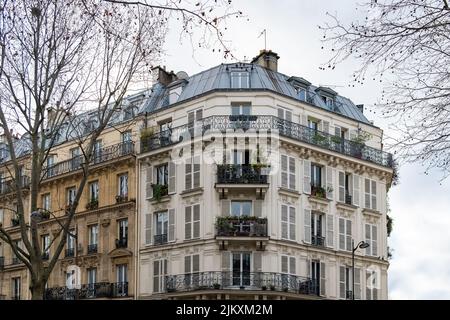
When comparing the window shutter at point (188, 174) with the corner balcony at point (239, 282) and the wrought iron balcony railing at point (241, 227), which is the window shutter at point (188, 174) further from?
the corner balcony at point (239, 282)

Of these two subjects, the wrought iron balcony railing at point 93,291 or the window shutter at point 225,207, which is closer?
the window shutter at point 225,207

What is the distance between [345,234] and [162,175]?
33.6ft

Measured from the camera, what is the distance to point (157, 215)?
130 feet

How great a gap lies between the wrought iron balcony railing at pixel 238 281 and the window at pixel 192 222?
1988mm

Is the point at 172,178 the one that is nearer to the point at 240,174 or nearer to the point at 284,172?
the point at 240,174

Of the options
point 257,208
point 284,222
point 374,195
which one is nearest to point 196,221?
point 257,208

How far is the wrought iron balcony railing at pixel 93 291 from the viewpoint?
3966 centimetres

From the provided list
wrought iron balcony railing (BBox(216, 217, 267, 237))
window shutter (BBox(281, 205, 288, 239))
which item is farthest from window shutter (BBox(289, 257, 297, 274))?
wrought iron balcony railing (BBox(216, 217, 267, 237))

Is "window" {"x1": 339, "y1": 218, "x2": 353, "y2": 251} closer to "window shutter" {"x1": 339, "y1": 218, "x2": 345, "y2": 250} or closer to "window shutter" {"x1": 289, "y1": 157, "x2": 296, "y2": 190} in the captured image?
"window shutter" {"x1": 339, "y1": 218, "x2": 345, "y2": 250}

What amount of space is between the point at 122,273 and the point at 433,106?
31.4 m

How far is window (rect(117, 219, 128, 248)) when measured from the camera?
40.5 metres

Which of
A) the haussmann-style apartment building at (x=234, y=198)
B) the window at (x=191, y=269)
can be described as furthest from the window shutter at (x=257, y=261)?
the window at (x=191, y=269)

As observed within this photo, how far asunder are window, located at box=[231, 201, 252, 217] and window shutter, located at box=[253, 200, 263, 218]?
10.3 inches
